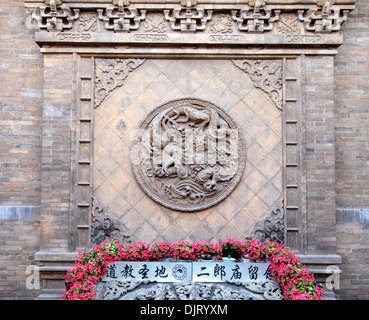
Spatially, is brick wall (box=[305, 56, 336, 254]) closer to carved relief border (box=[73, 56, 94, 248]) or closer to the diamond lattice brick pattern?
the diamond lattice brick pattern

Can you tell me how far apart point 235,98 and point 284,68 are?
1217 millimetres

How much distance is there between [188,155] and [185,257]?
6.73ft

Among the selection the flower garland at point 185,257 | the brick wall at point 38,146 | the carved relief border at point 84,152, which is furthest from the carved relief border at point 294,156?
the carved relief border at point 84,152

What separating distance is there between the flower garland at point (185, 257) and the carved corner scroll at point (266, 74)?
10.4 feet

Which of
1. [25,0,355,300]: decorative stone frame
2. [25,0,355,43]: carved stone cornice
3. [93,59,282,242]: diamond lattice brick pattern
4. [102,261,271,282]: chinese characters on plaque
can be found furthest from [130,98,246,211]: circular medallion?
[25,0,355,43]: carved stone cornice

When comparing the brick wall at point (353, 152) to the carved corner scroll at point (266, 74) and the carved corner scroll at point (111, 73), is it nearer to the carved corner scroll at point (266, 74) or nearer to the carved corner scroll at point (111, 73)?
the carved corner scroll at point (266, 74)

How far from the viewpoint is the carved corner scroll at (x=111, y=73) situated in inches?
299

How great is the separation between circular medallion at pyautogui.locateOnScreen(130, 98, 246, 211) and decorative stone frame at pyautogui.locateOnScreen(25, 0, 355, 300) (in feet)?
3.42

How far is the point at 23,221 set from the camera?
304 inches

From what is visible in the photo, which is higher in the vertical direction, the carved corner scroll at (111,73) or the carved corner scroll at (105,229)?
the carved corner scroll at (111,73)

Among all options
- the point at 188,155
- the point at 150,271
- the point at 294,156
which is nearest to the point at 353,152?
the point at 294,156

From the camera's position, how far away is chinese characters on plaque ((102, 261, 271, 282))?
6.21m

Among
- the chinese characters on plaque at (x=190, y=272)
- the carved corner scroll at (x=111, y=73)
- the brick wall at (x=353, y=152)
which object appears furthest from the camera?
the brick wall at (x=353, y=152)

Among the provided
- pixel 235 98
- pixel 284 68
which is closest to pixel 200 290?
pixel 235 98
